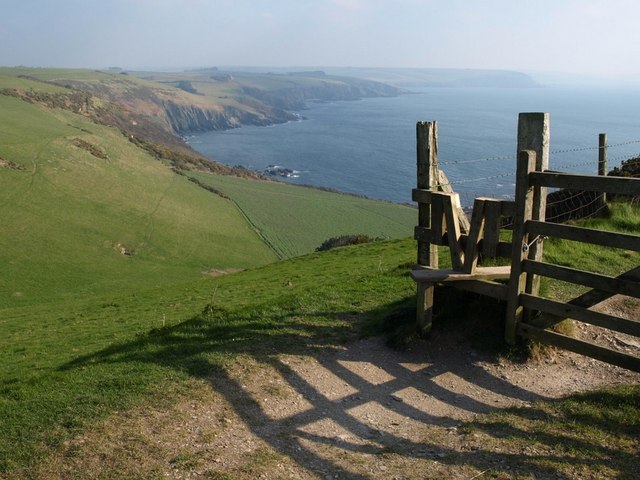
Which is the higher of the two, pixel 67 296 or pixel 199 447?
pixel 199 447

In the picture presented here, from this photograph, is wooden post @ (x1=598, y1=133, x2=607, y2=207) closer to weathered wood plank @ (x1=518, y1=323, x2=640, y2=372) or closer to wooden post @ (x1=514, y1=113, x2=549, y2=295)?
wooden post @ (x1=514, y1=113, x2=549, y2=295)

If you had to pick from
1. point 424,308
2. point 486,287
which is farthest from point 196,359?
point 486,287

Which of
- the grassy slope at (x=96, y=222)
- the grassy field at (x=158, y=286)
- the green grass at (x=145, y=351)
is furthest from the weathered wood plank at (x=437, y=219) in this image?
the grassy slope at (x=96, y=222)

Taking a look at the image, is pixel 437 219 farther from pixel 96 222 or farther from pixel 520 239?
pixel 96 222

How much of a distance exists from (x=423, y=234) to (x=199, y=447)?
5.79m

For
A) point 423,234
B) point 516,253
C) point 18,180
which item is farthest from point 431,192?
point 18,180

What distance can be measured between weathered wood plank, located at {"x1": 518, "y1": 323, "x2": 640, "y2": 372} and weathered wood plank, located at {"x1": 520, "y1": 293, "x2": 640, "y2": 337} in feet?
1.21

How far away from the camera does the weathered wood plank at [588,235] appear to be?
836cm

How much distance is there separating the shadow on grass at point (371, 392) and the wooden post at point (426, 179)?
42cm

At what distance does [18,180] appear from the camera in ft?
221

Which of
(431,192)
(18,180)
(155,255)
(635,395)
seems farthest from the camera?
(18,180)

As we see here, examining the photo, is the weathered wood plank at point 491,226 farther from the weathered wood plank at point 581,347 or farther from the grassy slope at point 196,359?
the grassy slope at point 196,359

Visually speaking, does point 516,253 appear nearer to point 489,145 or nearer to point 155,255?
point 155,255

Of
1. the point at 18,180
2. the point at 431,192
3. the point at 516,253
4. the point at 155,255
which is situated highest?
the point at 431,192
